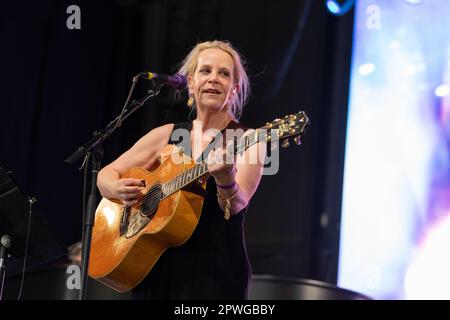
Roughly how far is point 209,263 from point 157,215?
374 mm

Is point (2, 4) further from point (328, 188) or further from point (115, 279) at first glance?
point (115, 279)

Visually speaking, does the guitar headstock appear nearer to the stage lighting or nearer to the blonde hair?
the blonde hair

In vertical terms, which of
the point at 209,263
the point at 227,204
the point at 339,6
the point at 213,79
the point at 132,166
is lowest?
the point at 209,263

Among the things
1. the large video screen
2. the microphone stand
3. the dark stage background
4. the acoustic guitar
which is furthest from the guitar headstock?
the dark stage background

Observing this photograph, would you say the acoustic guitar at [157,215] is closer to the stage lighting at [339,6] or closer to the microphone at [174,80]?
the microphone at [174,80]

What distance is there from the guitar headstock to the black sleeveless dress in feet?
1.13

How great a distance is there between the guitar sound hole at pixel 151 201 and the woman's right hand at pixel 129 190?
5 centimetres

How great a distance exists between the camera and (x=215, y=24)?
7.00 meters

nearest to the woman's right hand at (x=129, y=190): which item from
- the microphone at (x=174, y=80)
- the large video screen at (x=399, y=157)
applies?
the microphone at (x=174, y=80)

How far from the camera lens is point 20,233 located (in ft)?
12.0

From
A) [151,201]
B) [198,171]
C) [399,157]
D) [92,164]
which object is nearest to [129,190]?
[151,201]

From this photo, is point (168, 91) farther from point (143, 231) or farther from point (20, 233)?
point (143, 231)

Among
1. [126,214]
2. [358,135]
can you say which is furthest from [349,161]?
[126,214]
